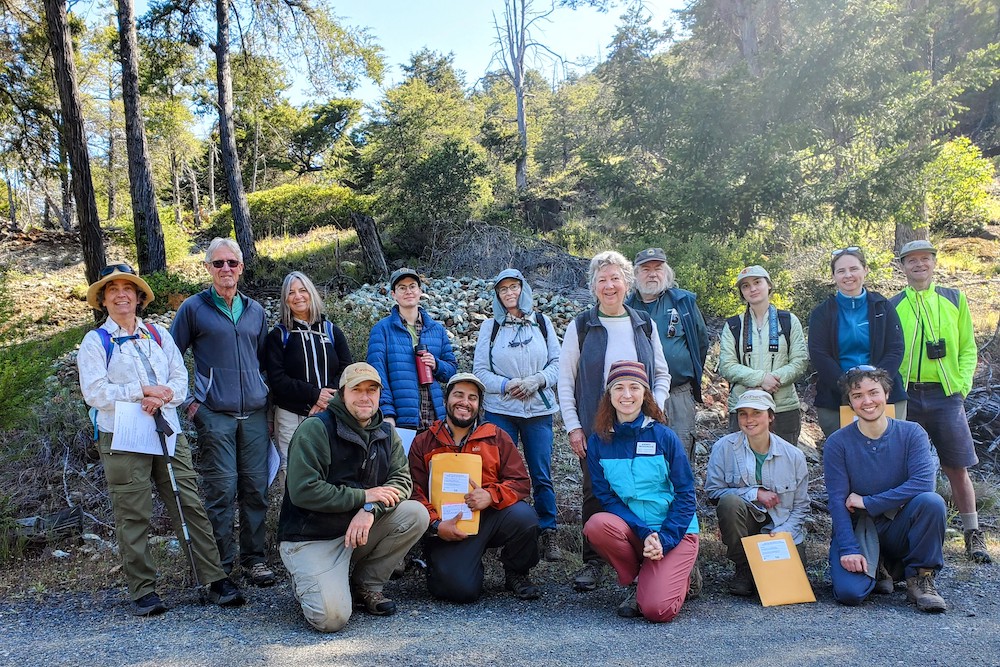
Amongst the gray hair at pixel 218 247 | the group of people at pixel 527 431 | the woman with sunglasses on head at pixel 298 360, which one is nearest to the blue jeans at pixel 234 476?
the group of people at pixel 527 431

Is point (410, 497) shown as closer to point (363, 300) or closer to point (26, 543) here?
point (26, 543)

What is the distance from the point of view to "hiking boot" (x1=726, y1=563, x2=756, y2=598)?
14.7 feet

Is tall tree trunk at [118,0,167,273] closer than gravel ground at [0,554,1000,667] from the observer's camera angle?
No

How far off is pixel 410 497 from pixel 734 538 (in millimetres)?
2036

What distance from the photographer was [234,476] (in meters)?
4.74

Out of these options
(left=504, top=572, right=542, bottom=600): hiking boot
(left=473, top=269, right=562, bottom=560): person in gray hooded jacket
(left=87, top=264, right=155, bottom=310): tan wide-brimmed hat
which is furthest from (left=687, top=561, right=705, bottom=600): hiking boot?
(left=87, top=264, right=155, bottom=310): tan wide-brimmed hat

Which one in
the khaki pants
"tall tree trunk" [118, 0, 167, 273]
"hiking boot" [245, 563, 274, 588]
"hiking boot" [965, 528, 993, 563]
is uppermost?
"tall tree trunk" [118, 0, 167, 273]

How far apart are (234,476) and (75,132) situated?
6.98 meters

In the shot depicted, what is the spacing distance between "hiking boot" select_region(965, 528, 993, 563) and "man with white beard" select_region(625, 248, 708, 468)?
80.2 inches

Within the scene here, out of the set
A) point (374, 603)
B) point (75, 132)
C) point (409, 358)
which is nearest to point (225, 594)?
point (374, 603)

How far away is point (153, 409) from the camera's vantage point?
4.25 meters

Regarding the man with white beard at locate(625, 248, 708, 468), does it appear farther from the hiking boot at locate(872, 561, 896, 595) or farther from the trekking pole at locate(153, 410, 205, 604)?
the trekking pole at locate(153, 410, 205, 604)

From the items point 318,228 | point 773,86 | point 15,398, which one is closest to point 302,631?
point 15,398

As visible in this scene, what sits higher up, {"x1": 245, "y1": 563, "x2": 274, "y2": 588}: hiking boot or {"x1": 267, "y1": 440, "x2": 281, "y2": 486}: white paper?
{"x1": 267, "y1": 440, "x2": 281, "y2": 486}: white paper
